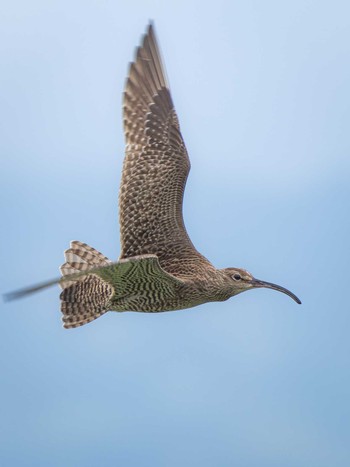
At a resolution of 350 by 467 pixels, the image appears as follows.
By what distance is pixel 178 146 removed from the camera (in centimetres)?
1573

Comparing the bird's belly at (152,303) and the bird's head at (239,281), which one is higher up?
the bird's head at (239,281)

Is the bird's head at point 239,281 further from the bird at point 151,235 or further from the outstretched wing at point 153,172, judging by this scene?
the outstretched wing at point 153,172

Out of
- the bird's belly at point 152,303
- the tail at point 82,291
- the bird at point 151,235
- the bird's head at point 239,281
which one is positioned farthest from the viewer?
the bird's head at point 239,281

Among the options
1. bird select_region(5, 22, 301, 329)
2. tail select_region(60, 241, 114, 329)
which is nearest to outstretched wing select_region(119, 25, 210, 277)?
bird select_region(5, 22, 301, 329)

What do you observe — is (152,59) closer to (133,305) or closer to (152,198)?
(152,198)

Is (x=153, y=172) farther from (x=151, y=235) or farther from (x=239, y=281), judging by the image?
(x=239, y=281)

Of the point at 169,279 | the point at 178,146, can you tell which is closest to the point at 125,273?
the point at 169,279

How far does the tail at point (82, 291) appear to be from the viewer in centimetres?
1429

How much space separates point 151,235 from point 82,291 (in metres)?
1.19

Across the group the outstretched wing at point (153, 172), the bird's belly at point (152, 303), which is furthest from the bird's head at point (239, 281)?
the bird's belly at point (152, 303)

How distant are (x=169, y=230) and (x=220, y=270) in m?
0.83

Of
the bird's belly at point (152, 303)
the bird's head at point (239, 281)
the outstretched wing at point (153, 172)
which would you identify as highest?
the outstretched wing at point (153, 172)

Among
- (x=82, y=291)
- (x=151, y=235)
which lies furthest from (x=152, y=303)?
(x=151, y=235)

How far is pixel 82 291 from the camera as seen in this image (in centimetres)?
1452
